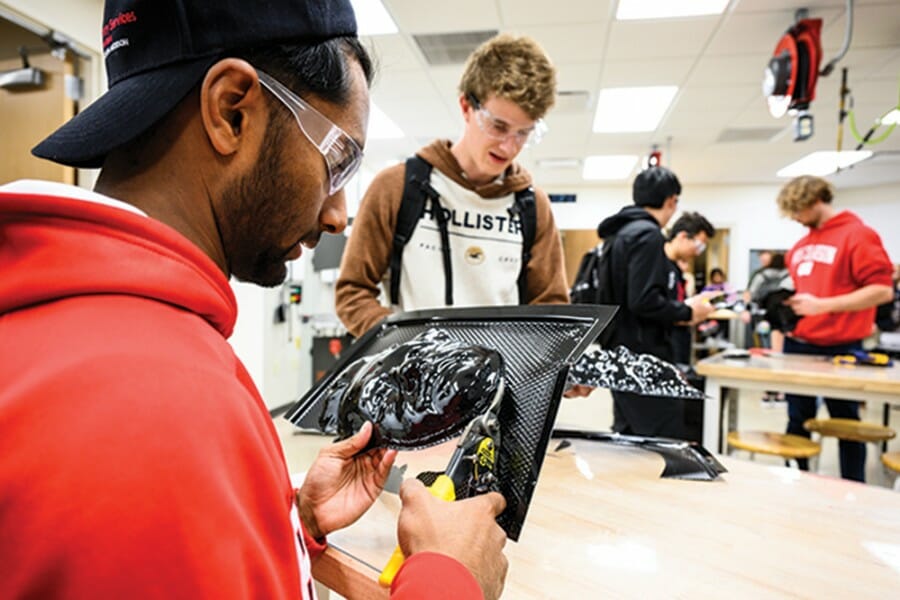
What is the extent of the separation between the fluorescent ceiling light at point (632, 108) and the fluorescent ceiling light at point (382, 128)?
2165mm

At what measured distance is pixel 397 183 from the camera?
136 centimetres

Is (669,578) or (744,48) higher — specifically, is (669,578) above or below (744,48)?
below

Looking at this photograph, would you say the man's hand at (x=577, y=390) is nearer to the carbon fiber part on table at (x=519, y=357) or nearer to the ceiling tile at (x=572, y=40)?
the carbon fiber part on table at (x=519, y=357)

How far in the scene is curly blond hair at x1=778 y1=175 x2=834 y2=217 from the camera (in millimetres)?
2717

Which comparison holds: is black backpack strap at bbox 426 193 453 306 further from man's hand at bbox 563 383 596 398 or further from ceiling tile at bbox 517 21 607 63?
ceiling tile at bbox 517 21 607 63

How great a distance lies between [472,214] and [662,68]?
359cm

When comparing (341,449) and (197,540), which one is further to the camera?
(341,449)

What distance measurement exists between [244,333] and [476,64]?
2.91 m

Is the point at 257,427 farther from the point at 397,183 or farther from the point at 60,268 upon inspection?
the point at 397,183

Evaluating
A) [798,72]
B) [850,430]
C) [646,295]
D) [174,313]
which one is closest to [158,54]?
[174,313]

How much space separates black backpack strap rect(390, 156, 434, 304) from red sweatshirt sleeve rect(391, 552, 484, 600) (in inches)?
37.4

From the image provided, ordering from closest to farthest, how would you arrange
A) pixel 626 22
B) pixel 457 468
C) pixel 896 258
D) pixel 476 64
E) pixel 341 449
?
pixel 457 468 → pixel 341 449 → pixel 476 64 → pixel 626 22 → pixel 896 258

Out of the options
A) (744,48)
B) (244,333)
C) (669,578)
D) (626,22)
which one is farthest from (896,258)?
(669,578)

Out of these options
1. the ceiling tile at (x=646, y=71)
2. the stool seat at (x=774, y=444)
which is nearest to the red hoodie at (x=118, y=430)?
the stool seat at (x=774, y=444)
